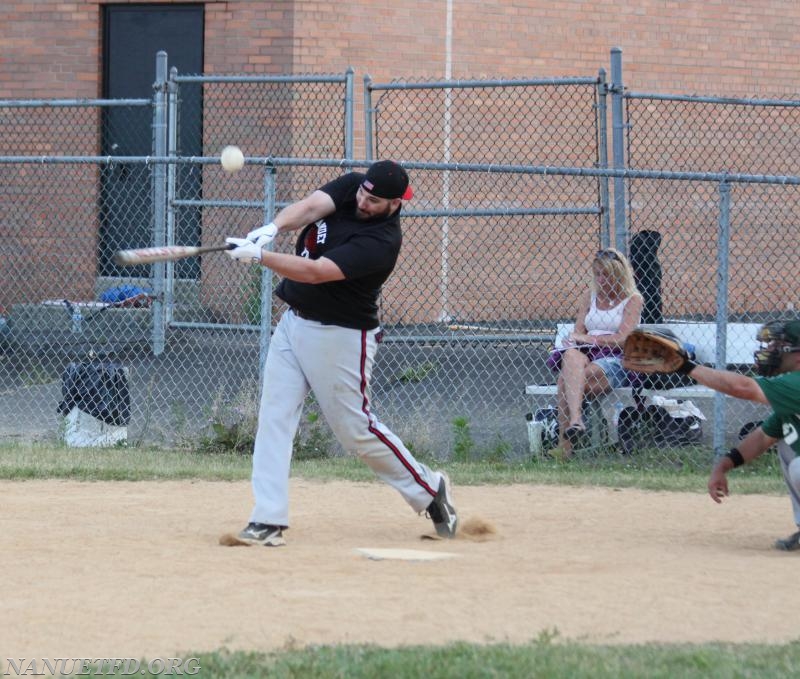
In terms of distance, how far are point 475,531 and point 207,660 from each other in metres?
2.72

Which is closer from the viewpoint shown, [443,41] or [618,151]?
[618,151]

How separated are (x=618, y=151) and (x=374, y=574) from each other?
5951 mm

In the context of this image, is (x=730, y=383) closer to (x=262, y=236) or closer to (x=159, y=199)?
(x=262, y=236)

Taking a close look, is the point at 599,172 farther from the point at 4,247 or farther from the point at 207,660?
the point at 4,247

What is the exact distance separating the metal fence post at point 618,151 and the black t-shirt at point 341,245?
4132mm

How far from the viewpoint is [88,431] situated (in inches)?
393

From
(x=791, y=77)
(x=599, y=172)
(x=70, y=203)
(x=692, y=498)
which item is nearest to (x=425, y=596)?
(x=692, y=498)

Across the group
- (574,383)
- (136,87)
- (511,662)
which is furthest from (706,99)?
(511,662)

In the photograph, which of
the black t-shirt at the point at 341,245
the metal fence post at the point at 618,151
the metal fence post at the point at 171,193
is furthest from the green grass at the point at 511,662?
the metal fence post at the point at 171,193

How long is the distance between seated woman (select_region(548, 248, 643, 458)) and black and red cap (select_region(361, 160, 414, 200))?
3.18 m

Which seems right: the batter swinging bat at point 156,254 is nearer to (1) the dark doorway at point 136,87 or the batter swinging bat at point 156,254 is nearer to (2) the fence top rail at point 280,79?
(2) the fence top rail at point 280,79

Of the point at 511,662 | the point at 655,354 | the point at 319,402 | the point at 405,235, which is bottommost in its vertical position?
the point at 511,662

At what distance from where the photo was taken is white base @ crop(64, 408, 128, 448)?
995cm

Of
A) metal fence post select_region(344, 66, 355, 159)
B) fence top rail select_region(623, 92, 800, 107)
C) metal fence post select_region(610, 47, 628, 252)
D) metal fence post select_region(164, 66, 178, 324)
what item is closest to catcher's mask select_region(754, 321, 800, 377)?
metal fence post select_region(610, 47, 628, 252)
